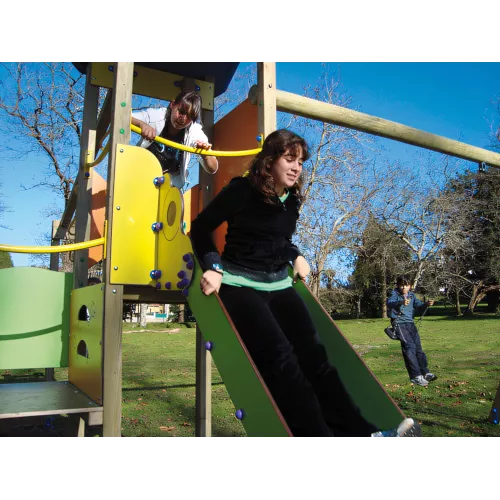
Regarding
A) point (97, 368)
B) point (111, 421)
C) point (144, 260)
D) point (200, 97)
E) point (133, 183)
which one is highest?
point (200, 97)

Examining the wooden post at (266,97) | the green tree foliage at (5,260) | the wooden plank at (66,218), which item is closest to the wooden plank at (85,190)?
the wooden plank at (66,218)

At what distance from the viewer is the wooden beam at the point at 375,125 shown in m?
3.03

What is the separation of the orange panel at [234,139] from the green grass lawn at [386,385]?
2.01m

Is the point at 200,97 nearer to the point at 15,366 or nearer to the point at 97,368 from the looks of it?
the point at 97,368

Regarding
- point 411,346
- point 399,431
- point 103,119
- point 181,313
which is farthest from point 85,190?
point 181,313

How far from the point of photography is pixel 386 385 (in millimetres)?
6195

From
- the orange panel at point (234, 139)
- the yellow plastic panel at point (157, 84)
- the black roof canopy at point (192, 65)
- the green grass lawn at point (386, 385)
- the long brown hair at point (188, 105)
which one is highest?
the black roof canopy at point (192, 65)

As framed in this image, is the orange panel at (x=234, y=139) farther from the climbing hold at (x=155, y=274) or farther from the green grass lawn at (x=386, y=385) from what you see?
the green grass lawn at (x=386, y=385)

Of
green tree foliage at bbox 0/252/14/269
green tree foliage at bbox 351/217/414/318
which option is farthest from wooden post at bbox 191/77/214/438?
green tree foliage at bbox 0/252/14/269

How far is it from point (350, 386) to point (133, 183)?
1523 millimetres

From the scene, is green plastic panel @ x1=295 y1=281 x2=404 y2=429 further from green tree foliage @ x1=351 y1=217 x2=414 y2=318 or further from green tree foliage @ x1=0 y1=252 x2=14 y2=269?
green tree foliage @ x1=0 y1=252 x2=14 y2=269

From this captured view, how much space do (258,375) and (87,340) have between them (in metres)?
1.54
